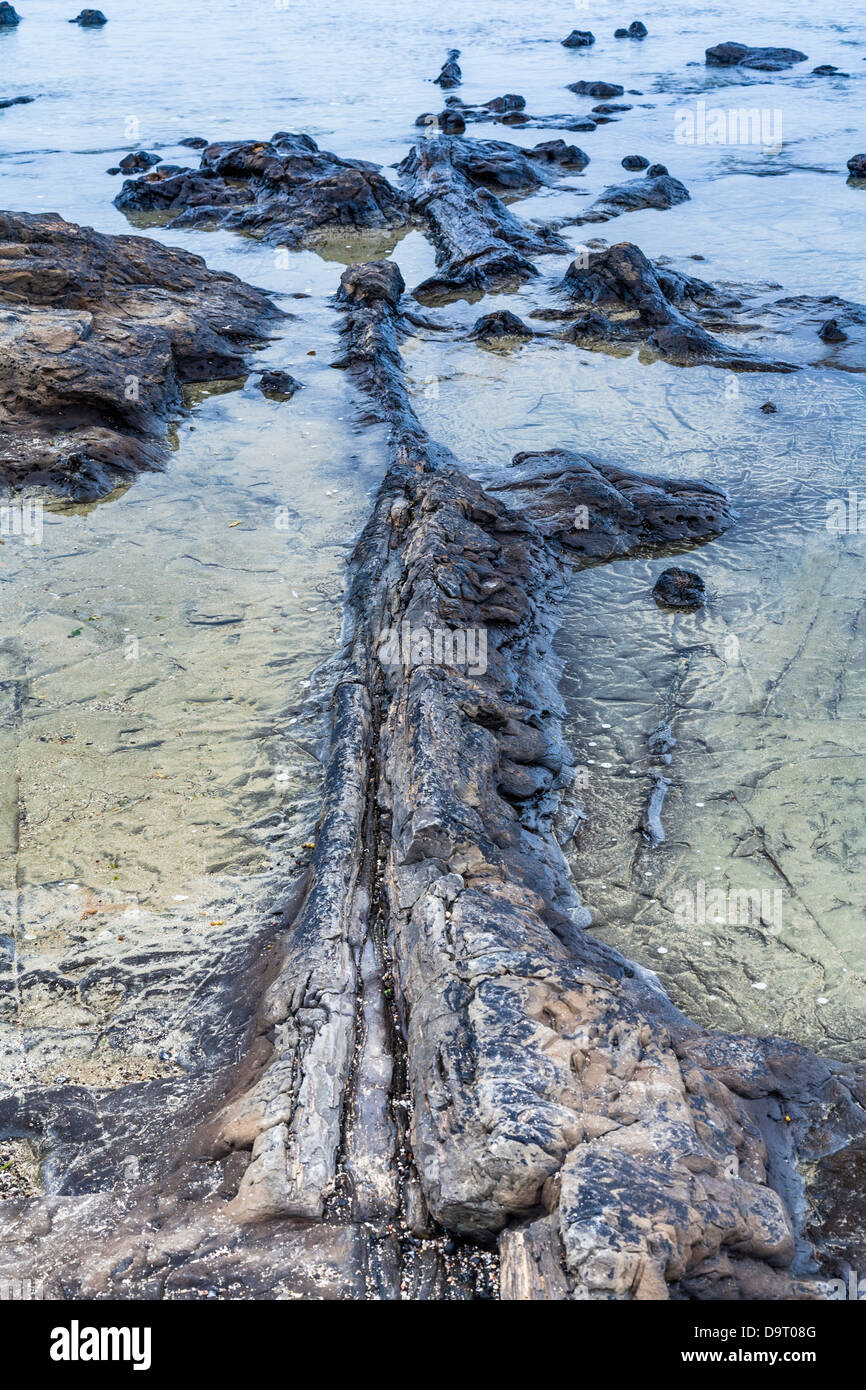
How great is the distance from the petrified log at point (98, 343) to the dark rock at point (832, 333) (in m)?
6.37

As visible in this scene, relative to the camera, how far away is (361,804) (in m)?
5.03

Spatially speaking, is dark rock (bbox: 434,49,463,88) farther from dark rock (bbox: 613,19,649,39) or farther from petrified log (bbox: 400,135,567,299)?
petrified log (bbox: 400,135,567,299)

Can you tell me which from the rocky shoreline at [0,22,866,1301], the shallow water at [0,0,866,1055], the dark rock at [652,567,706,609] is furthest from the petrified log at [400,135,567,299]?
the dark rock at [652,567,706,609]

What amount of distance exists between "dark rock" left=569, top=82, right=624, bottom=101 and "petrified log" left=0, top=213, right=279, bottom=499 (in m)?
16.9

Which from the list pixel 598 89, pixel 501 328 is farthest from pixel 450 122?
pixel 501 328

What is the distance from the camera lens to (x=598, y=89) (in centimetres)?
2541

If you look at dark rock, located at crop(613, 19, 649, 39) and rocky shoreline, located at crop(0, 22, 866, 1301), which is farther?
dark rock, located at crop(613, 19, 649, 39)

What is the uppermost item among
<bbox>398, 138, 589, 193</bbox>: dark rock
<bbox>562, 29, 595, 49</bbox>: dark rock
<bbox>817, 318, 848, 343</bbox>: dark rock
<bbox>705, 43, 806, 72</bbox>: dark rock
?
<bbox>562, 29, 595, 49</bbox>: dark rock

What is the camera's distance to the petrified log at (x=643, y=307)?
1159 centimetres

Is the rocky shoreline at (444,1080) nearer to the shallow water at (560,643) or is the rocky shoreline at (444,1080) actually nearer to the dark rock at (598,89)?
the shallow water at (560,643)

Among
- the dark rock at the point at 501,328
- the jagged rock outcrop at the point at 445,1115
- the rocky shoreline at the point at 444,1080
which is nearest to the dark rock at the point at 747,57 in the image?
the dark rock at the point at 501,328

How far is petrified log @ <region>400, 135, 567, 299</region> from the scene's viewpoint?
14.0 m

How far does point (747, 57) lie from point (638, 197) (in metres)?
14.5

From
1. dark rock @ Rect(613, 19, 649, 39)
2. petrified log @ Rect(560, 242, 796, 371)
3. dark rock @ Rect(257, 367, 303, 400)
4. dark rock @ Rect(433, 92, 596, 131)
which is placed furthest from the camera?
dark rock @ Rect(613, 19, 649, 39)
